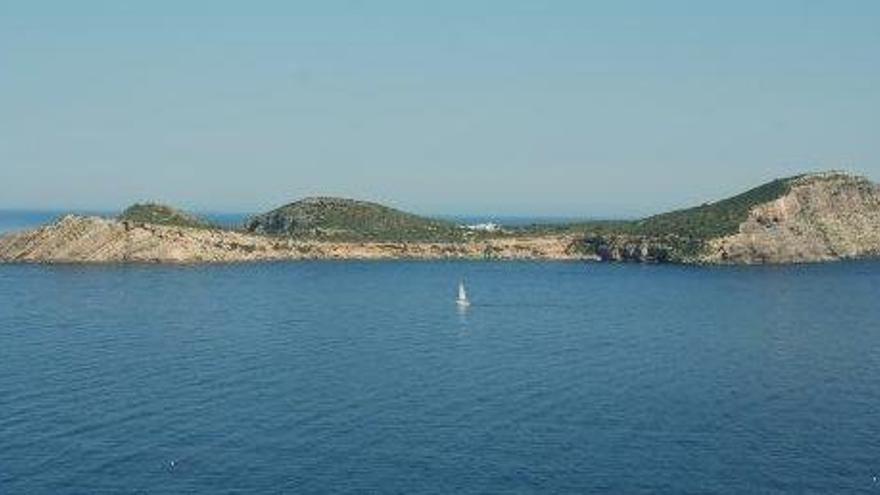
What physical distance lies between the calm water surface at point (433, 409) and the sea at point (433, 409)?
319mm

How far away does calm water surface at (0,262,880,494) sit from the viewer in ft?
316

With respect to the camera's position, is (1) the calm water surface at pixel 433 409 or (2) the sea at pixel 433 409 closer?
(2) the sea at pixel 433 409

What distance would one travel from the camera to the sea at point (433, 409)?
96.3m

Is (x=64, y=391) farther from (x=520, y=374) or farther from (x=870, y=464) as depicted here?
(x=870, y=464)

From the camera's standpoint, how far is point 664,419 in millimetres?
116688

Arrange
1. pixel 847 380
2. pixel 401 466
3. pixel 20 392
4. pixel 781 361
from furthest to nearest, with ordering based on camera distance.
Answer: pixel 781 361, pixel 847 380, pixel 20 392, pixel 401 466

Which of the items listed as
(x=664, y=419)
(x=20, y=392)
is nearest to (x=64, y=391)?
(x=20, y=392)

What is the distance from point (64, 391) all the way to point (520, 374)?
52.5 meters

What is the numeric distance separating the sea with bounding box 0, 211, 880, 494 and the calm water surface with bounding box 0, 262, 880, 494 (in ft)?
1.05

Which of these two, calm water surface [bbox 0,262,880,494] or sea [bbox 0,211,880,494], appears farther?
calm water surface [bbox 0,262,880,494]

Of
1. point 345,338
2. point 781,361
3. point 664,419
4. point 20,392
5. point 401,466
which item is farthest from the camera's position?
point 345,338

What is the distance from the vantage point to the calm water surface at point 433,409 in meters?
96.4

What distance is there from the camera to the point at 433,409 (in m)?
121

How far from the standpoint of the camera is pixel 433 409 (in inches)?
4756
